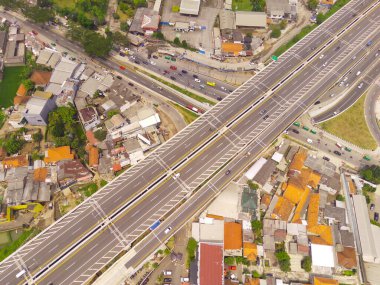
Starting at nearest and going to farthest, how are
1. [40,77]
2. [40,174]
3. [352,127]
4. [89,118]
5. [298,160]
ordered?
[40,174] < [298,160] < [89,118] < [40,77] < [352,127]

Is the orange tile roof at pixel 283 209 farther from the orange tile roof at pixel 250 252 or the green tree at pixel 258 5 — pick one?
the green tree at pixel 258 5

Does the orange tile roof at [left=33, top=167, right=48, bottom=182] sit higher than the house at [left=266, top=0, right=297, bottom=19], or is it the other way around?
the house at [left=266, top=0, right=297, bottom=19]

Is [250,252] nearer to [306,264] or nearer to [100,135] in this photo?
[306,264]

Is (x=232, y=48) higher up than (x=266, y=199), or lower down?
higher up

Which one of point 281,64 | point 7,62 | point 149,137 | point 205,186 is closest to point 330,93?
point 281,64

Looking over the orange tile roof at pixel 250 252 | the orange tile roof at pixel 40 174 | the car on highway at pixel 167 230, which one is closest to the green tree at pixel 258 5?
the orange tile roof at pixel 250 252

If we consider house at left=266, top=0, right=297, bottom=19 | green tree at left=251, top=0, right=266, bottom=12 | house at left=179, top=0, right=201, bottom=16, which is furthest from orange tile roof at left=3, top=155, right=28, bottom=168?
house at left=266, top=0, right=297, bottom=19

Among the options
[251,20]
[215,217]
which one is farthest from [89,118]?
[251,20]

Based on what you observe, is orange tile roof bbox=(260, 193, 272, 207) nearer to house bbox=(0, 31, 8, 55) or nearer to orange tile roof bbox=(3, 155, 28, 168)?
orange tile roof bbox=(3, 155, 28, 168)
